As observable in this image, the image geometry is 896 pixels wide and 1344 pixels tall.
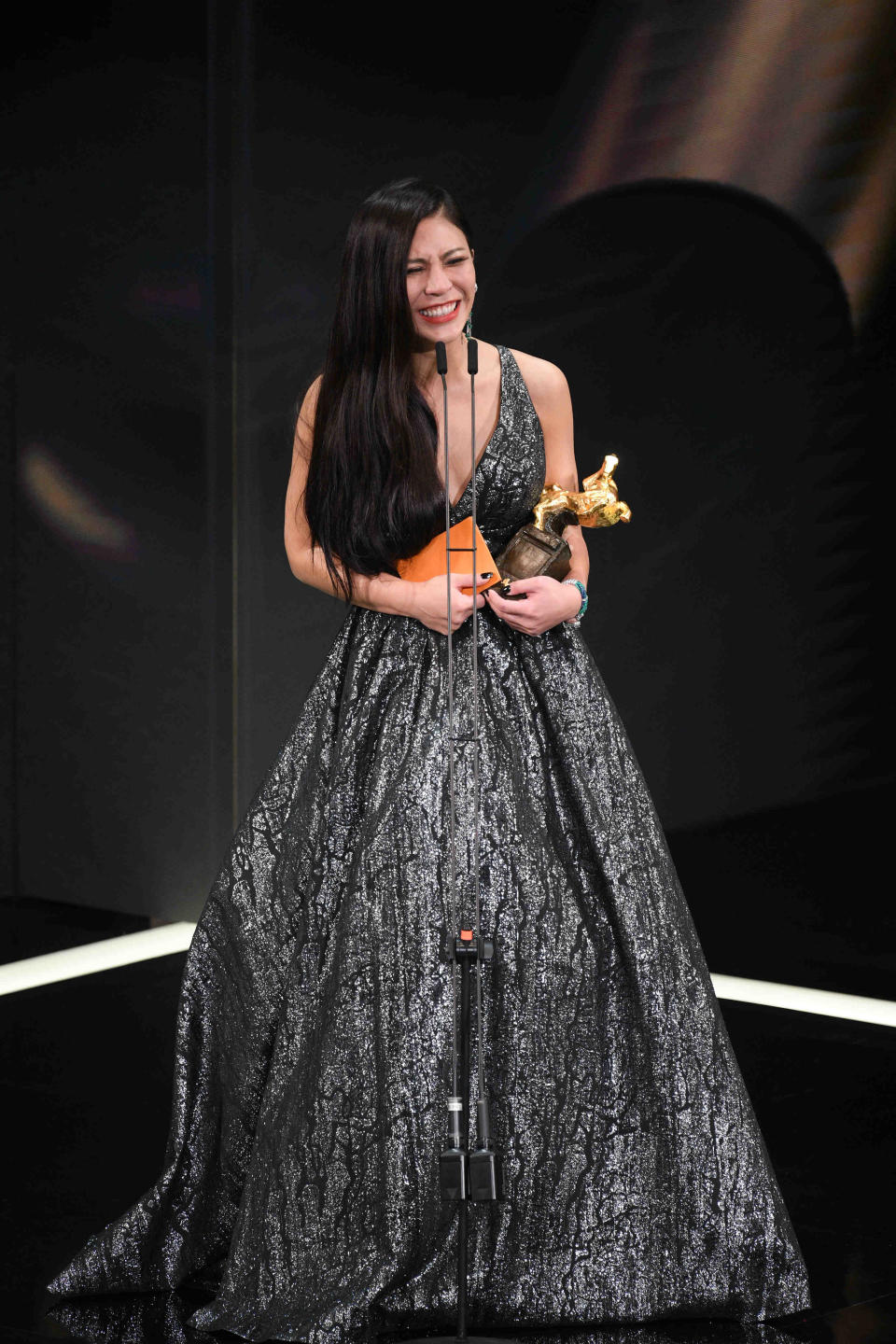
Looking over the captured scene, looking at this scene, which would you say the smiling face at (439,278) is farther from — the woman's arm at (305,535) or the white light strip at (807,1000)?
the white light strip at (807,1000)

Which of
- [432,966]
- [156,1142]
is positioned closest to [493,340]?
[156,1142]

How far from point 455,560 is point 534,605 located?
0.41ft

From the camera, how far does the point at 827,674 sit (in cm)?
425

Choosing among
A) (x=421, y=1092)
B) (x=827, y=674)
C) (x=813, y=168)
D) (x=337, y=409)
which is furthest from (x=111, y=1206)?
(x=813, y=168)

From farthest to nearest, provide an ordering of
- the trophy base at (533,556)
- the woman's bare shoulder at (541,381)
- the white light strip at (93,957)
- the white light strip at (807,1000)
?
the white light strip at (93,957)
the white light strip at (807,1000)
the woman's bare shoulder at (541,381)
the trophy base at (533,556)

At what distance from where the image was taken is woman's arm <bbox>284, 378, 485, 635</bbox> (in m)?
2.29

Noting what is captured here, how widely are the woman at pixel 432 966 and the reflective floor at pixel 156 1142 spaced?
0.27ft

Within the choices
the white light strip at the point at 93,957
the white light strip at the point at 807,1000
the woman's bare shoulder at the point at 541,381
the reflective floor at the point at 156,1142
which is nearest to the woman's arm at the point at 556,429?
the woman's bare shoulder at the point at 541,381

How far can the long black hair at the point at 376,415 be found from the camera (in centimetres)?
229

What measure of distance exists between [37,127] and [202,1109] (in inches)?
117

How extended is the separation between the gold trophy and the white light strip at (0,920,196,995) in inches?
99.1

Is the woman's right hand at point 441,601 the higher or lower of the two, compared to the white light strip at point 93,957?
lower

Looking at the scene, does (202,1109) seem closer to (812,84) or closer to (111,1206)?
(111,1206)

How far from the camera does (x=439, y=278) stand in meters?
2.28
